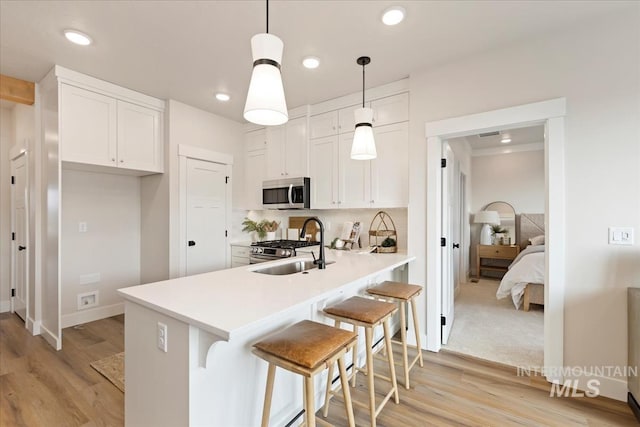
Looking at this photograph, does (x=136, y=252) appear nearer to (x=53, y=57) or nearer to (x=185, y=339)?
(x=53, y=57)

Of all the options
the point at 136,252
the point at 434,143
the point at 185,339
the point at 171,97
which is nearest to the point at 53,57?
the point at 171,97

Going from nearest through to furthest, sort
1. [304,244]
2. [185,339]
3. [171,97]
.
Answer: [185,339] → [171,97] → [304,244]

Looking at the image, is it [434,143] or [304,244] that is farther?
[304,244]

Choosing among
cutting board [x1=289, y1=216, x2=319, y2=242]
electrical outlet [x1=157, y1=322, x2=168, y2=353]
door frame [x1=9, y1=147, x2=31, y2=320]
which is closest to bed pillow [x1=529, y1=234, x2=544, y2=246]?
cutting board [x1=289, y1=216, x2=319, y2=242]

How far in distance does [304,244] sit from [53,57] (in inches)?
119

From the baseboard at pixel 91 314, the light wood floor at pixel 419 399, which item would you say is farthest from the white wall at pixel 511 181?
the baseboard at pixel 91 314

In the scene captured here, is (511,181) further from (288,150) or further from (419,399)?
(419,399)

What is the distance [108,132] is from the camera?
3123 millimetres

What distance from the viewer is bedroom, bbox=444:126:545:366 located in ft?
12.9

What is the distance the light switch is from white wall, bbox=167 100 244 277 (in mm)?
3988

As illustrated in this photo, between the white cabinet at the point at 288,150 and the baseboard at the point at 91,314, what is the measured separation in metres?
2.62

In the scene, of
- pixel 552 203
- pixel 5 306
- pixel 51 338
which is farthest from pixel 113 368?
pixel 552 203

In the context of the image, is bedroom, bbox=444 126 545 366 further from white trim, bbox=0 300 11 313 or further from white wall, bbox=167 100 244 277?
white trim, bbox=0 300 11 313

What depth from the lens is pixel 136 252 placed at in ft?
12.9
